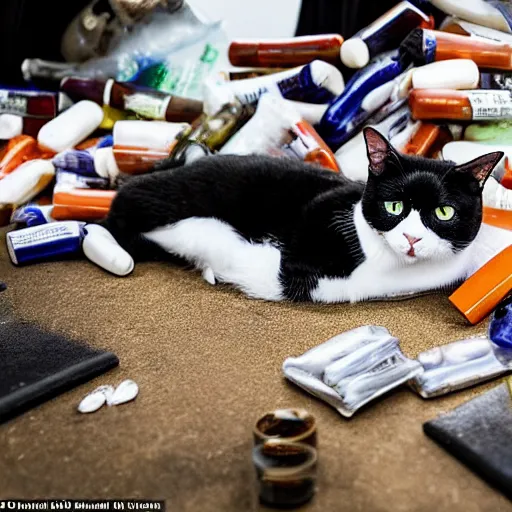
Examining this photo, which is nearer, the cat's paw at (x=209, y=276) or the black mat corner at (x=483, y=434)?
the black mat corner at (x=483, y=434)

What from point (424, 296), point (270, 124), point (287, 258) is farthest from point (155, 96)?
point (424, 296)

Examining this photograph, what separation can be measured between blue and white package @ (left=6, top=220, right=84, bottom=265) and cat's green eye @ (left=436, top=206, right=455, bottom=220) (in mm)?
750

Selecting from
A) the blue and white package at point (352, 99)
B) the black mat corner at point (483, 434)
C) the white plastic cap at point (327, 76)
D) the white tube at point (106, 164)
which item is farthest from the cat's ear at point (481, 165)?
the white tube at point (106, 164)

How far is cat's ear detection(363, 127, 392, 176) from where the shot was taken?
127 cm

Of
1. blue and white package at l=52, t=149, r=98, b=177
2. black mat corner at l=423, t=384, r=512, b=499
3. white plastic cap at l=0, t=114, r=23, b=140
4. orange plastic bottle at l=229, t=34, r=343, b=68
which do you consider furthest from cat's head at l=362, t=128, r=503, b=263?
white plastic cap at l=0, t=114, r=23, b=140

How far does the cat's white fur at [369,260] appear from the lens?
4.21 feet

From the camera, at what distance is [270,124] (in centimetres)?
178

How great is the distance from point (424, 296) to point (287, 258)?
265 mm

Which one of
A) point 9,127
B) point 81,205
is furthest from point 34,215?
point 9,127

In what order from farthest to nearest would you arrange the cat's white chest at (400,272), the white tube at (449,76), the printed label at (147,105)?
the printed label at (147,105) → the white tube at (449,76) → the cat's white chest at (400,272)

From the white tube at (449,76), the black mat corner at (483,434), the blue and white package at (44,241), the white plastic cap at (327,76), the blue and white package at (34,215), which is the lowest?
the blue and white package at (34,215)

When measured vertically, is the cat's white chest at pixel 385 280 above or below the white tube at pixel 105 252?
above

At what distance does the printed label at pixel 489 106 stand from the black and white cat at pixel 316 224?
37 centimetres

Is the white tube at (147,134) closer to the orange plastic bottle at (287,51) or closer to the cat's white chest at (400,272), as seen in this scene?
the orange plastic bottle at (287,51)
